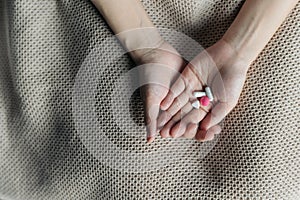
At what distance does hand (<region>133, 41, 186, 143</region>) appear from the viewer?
2.04 feet

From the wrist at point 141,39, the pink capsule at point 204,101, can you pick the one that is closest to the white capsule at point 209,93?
the pink capsule at point 204,101

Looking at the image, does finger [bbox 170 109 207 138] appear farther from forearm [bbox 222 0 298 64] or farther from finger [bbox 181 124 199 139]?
forearm [bbox 222 0 298 64]

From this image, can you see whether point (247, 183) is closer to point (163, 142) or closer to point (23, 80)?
point (163, 142)

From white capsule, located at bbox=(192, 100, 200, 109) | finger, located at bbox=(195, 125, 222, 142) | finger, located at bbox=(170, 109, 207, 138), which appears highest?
white capsule, located at bbox=(192, 100, 200, 109)

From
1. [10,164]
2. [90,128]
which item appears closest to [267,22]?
[90,128]

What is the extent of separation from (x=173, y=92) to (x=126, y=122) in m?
0.09

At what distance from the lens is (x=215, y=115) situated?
639mm

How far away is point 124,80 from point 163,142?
0.37ft

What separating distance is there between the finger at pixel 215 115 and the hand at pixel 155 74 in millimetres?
76

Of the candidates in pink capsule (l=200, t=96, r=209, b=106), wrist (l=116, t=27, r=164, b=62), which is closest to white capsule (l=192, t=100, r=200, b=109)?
pink capsule (l=200, t=96, r=209, b=106)

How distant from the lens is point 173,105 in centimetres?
65

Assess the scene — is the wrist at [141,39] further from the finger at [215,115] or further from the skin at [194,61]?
the finger at [215,115]

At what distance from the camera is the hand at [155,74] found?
622 mm

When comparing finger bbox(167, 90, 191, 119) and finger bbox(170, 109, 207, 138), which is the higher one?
finger bbox(167, 90, 191, 119)
